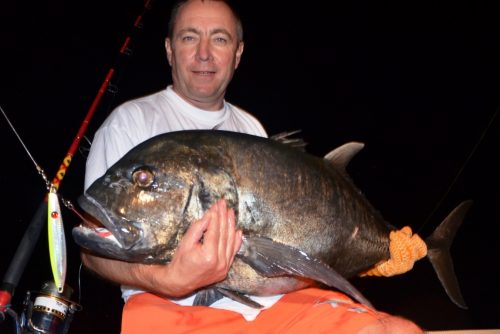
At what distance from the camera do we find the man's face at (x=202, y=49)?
98.3 inches

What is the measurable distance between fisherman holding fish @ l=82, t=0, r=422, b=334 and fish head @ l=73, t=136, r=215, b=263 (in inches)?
1.9

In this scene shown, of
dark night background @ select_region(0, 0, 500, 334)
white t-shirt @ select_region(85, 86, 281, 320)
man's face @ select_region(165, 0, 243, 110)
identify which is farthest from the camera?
dark night background @ select_region(0, 0, 500, 334)

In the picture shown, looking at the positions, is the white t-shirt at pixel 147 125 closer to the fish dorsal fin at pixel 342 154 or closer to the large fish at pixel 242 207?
the large fish at pixel 242 207

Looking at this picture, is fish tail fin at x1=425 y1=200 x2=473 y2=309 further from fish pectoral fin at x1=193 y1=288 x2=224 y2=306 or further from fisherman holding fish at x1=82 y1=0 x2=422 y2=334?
fish pectoral fin at x1=193 y1=288 x2=224 y2=306

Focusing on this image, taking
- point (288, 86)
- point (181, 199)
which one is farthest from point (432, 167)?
point (181, 199)

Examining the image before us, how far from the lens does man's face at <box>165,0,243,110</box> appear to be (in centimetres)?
250

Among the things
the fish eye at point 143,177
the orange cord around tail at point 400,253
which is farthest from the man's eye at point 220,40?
the orange cord around tail at point 400,253

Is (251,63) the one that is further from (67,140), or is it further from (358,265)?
(358,265)

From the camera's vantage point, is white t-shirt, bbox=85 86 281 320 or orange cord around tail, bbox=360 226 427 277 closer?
white t-shirt, bbox=85 86 281 320

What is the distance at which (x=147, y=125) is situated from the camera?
2320mm

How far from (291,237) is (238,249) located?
0.77 ft

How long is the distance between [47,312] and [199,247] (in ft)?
4.12

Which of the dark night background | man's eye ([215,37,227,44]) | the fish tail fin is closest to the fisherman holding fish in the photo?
man's eye ([215,37,227,44])

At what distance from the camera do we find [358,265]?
7.21 feet
